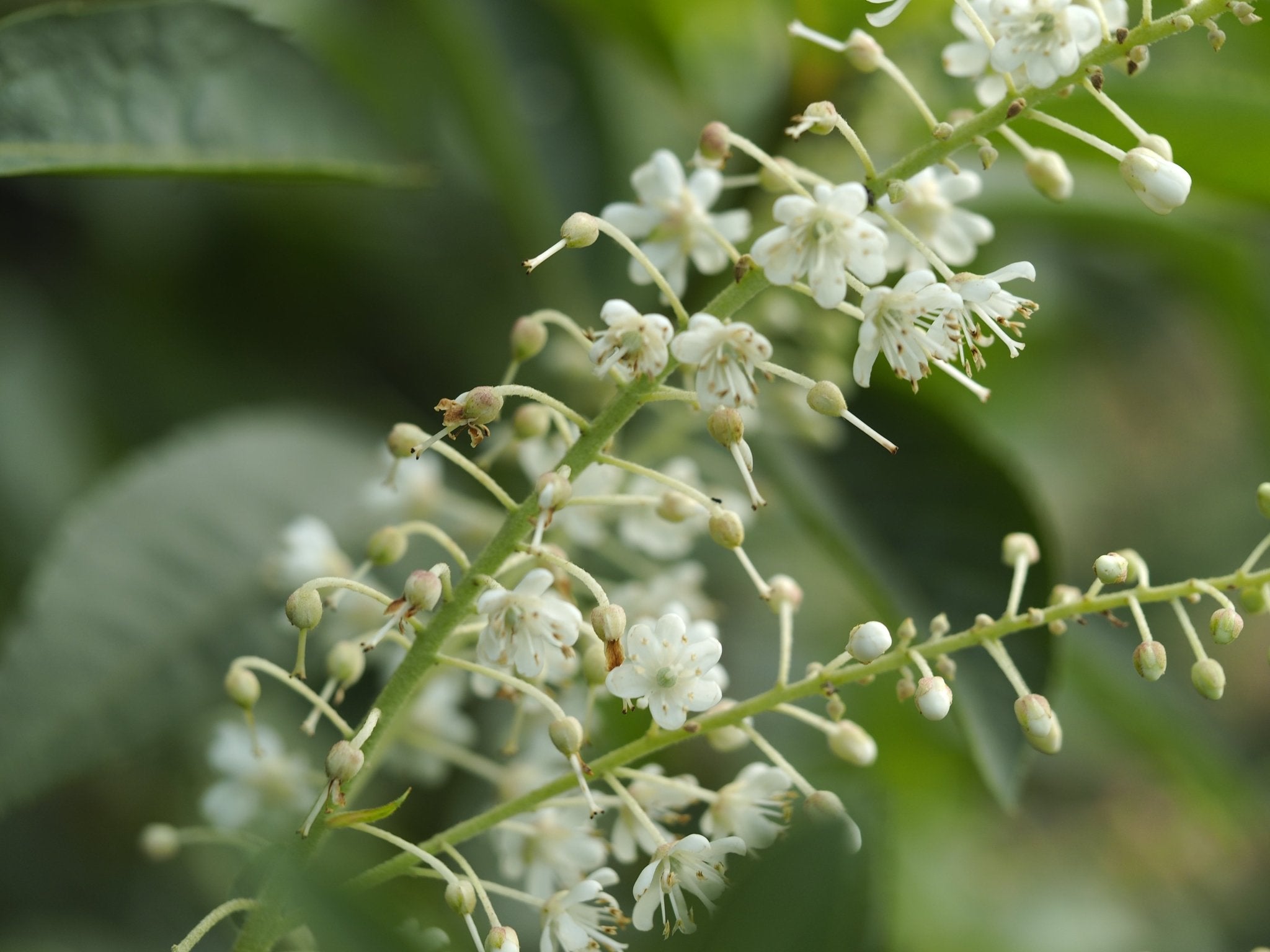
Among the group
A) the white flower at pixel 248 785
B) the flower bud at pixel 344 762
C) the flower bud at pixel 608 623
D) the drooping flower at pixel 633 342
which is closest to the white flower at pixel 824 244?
the drooping flower at pixel 633 342

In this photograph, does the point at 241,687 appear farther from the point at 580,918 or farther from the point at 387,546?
the point at 580,918

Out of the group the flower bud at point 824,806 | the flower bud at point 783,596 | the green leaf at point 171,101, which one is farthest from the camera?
the green leaf at point 171,101

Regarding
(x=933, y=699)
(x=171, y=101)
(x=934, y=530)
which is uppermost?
(x=171, y=101)

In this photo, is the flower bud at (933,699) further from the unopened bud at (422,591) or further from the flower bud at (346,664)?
the flower bud at (346,664)

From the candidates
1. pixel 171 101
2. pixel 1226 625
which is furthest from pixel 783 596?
pixel 171 101

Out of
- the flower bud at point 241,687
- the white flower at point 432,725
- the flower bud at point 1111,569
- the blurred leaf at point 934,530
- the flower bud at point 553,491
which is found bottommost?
the blurred leaf at point 934,530

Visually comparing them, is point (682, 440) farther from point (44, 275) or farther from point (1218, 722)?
point (1218, 722)
